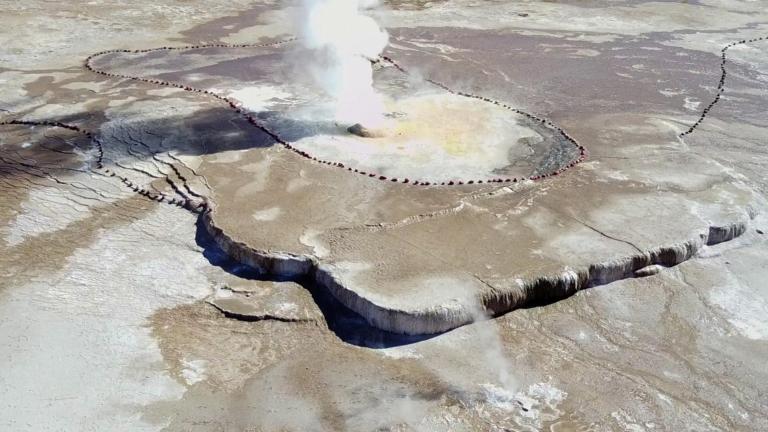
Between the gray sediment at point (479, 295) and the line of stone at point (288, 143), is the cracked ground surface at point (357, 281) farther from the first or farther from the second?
the line of stone at point (288, 143)

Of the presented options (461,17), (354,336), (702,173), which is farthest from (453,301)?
(461,17)

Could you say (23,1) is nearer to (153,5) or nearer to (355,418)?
(153,5)

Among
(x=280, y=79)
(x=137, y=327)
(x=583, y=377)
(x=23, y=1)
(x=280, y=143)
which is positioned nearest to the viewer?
(x=583, y=377)

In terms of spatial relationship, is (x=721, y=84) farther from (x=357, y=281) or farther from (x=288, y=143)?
(x=357, y=281)

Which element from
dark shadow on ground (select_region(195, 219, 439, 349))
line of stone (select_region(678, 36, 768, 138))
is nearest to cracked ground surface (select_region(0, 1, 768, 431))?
dark shadow on ground (select_region(195, 219, 439, 349))

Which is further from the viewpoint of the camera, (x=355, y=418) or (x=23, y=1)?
(x=23, y=1)

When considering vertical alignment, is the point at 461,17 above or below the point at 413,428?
above

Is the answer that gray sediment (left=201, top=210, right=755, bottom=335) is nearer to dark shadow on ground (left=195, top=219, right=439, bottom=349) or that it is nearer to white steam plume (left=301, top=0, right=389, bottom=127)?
dark shadow on ground (left=195, top=219, right=439, bottom=349)
